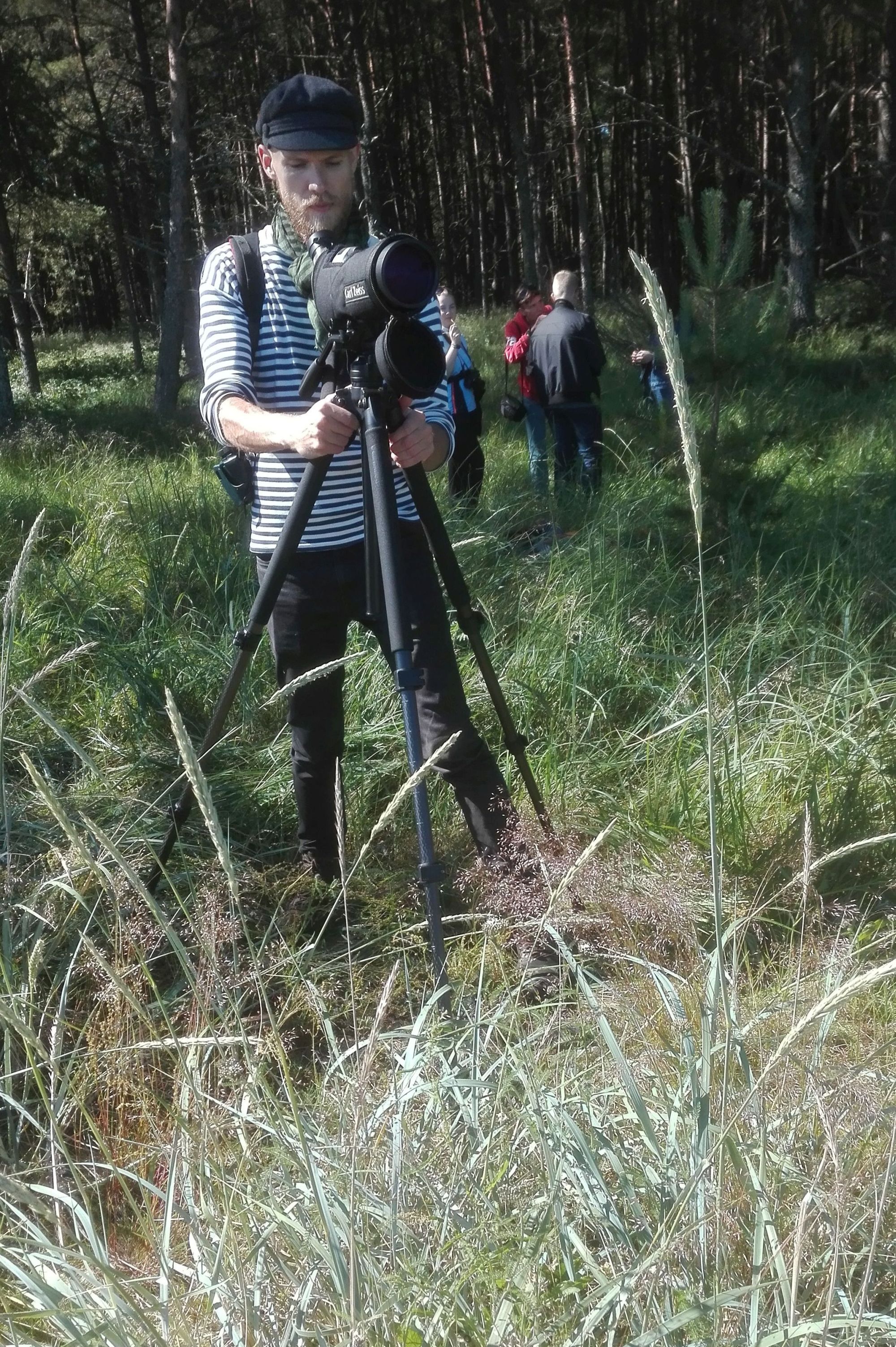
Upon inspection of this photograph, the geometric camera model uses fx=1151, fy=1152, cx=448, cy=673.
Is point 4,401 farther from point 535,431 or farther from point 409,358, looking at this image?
point 409,358

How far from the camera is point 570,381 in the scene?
7.29m

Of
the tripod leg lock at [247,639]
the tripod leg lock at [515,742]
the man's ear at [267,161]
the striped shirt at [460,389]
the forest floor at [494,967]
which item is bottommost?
the forest floor at [494,967]

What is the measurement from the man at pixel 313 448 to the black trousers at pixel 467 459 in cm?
414

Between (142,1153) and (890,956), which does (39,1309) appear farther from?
(890,956)

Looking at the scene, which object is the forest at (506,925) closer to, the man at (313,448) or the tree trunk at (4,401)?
the man at (313,448)

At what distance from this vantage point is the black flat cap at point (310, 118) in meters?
2.11

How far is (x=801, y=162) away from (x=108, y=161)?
38.6 feet

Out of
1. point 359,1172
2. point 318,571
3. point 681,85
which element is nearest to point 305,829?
point 318,571

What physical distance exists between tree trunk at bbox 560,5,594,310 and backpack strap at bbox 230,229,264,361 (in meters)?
16.3

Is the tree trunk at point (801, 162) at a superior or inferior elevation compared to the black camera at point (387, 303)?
superior

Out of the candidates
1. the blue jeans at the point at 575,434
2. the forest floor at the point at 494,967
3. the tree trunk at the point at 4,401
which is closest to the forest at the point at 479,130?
the tree trunk at the point at 4,401

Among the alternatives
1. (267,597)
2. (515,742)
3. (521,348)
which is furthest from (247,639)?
(521,348)

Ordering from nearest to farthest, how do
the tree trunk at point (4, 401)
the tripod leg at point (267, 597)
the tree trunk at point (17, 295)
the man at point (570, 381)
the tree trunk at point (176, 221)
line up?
1. the tripod leg at point (267, 597)
2. the man at point (570, 381)
3. the tree trunk at point (4, 401)
4. the tree trunk at point (176, 221)
5. the tree trunk at point (17, 295)

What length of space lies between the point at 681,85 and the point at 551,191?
6228 mm
